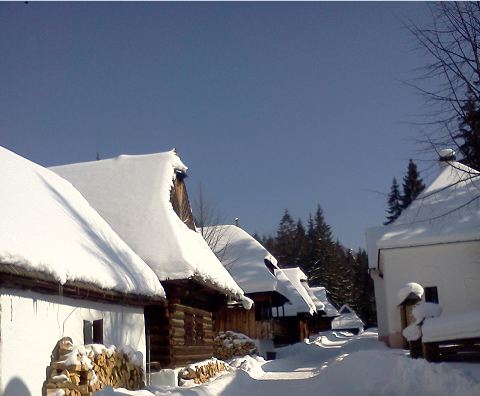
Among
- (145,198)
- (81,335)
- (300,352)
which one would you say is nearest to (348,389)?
(81,335)

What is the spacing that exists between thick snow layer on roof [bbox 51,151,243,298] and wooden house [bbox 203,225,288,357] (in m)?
9.12

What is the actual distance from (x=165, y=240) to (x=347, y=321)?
65.0 meters

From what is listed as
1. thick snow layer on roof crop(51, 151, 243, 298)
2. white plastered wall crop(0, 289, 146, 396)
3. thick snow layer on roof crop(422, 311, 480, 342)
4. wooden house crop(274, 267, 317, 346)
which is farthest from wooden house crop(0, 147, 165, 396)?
wooden house crop(274, 267, 317, 346)

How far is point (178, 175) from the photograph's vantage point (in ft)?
68.0

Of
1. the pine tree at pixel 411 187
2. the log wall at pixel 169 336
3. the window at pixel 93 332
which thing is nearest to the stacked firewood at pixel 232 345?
the log wall at pixel 169 336

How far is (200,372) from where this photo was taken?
16844 millimetres

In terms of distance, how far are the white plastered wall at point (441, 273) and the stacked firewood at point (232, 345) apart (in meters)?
6.15

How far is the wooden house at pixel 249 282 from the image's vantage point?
1131 inches

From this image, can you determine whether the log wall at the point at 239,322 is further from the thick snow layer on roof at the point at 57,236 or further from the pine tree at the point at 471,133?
the pine tree at the point at 471,133

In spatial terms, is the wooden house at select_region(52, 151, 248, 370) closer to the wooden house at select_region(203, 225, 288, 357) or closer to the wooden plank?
the wooden plank

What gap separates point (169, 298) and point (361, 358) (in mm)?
5382

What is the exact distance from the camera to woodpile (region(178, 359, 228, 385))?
52.2ft

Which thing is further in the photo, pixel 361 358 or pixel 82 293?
pixel 361 358

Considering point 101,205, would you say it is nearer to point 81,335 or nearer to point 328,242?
point 81,335
